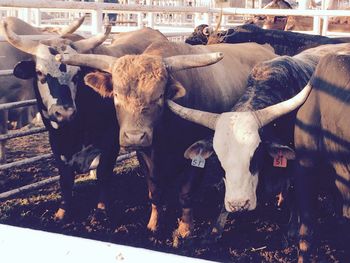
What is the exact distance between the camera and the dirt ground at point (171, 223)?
400cm

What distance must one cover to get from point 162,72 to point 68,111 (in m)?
0.84

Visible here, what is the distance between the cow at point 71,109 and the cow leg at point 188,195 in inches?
28.8

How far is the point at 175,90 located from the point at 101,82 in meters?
0.58

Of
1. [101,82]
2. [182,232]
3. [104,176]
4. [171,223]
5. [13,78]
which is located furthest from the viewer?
[13,78]

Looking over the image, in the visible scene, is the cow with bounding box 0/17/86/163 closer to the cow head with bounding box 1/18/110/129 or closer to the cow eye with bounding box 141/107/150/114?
the cow head with bounding box 1/18/110/129

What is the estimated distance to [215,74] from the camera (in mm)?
4688

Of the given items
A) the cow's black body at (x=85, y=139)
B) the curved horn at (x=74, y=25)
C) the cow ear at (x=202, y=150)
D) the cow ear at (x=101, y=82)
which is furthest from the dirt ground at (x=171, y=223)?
the curved horn at (x=74, y=25)

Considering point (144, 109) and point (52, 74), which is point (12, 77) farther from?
point (144, 109)

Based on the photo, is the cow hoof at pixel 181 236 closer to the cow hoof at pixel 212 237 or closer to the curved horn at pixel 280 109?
the cow hoof at pixel 212 237

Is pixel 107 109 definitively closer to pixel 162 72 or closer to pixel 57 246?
pixel 162 72

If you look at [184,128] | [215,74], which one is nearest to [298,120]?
[184,128]

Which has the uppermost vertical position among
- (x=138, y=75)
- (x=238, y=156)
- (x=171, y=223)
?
(x=138, y=75)

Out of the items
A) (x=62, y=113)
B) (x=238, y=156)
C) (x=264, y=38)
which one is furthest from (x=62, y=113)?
(x=264, y=38)

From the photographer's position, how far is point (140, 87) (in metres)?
3.74
